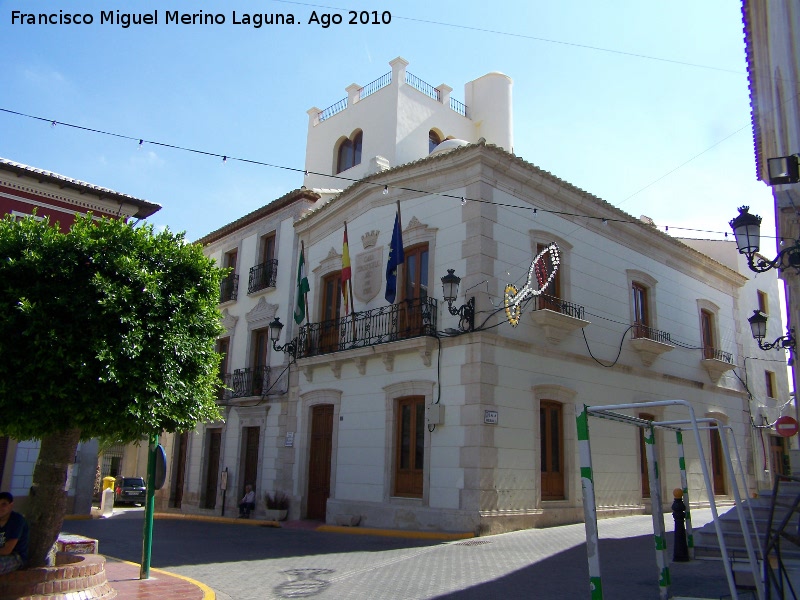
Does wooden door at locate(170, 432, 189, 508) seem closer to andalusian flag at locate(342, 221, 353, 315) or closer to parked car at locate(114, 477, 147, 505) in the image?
parked car at locate(114, 477, 147, 505)

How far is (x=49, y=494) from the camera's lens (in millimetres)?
7332

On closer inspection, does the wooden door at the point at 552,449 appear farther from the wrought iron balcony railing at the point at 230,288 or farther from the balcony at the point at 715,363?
the wrought iron balcony railing at the point at 230,288

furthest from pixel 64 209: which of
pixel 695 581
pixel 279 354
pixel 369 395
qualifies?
pixel 695 581

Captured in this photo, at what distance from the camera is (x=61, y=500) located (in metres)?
7.41

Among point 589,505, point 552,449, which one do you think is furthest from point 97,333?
point 552,449

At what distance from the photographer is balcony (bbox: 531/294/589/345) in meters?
14.4

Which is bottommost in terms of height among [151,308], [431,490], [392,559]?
[392,559]

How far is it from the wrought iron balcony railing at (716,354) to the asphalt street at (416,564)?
7.49m

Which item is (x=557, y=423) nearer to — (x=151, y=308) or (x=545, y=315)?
(x=545, y=315)

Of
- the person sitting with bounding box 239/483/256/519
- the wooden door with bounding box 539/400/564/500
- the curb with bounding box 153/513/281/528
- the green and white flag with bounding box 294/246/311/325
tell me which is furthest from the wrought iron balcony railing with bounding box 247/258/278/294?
the wooden door with bounding box 539/400/564/500

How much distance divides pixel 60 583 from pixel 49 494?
102 centimetres

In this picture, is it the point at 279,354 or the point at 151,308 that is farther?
the point at 279,354

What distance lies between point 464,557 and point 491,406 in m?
3.45

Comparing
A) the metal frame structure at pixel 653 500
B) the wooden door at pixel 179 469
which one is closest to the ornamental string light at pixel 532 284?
the metal frame structure at pixel 653 500
